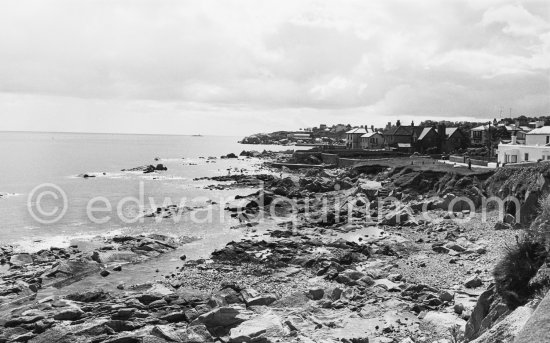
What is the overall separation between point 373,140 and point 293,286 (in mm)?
105547

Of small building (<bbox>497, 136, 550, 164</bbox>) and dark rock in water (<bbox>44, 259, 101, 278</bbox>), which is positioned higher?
small building (<bbox>497, 136, 550, 164</bbox>)

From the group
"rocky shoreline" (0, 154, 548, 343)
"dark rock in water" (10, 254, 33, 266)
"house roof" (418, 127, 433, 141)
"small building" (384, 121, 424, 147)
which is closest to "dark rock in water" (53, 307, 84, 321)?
"rocky shoreline" (0, 154, 548, 343)

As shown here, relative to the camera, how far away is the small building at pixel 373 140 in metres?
126

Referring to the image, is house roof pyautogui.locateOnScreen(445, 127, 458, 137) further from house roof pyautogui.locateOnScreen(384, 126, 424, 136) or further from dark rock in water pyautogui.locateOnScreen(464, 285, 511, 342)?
dark rock in water pyautogui.locateOnScreen(464, 285, 511, 342)

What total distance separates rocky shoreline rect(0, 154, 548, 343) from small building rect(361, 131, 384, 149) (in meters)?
78.1

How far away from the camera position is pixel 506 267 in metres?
14.0

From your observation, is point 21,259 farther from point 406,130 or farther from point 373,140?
point 373,140

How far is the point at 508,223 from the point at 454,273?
493 inches

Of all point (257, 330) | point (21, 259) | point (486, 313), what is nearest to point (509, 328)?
point (486, 313)

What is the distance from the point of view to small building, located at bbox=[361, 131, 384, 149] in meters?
126

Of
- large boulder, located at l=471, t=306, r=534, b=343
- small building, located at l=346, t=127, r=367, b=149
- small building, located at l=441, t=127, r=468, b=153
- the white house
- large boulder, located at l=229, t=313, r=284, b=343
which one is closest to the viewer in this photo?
large boulder, located at l=471, t=306, r=534, b=343

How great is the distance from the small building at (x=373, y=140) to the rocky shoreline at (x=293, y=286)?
256ft

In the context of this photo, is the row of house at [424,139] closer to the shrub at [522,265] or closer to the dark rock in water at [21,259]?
the dark rock in water at [21,259]

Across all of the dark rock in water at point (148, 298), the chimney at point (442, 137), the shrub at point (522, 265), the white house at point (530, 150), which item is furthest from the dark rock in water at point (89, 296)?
the chimney at point (442, 137)
